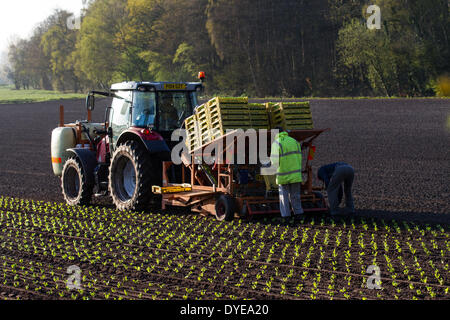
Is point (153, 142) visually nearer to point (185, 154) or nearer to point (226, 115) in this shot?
point (185, 154)

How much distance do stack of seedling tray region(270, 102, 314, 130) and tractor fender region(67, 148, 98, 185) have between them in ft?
12.5

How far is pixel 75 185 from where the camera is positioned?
13.3 metres

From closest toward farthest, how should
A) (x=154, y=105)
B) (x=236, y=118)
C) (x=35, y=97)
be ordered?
(x=236, y=118), (x=154, y=105), (x=35, y=97)

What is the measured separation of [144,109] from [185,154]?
1117 millimetres

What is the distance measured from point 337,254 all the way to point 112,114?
567cm

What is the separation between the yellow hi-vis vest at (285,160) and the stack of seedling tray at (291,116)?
0.45m

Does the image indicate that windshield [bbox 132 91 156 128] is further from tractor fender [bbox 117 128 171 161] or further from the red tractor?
tractor fender [bbox 117 128 171 161]

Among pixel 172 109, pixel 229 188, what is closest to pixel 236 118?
pixel 229 188

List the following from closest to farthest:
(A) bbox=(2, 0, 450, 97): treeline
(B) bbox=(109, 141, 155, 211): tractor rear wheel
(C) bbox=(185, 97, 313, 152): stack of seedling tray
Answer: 1. (C) bbox=(185, 97, 313, 152): stack of seedling tray
2. (B) bbox=(109, 141, 155, 211): tractor rear wheel
3. (A) bbox=(2, 0, 450, 97): treeline

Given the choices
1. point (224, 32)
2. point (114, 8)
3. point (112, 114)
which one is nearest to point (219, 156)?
point (112, 114)

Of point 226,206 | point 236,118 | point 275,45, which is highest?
point 275,45

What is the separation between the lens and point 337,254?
8383 millimetres

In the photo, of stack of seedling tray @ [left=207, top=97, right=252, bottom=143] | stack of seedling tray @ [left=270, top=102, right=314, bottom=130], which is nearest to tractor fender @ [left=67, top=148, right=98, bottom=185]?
stack of seedling tray @ [left=207, top=97, right=252, bottom=143]

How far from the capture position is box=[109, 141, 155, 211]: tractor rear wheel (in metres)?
11.2
